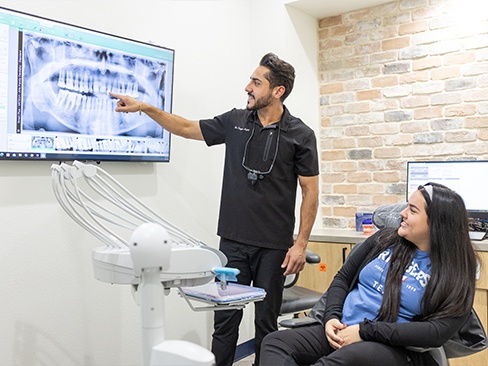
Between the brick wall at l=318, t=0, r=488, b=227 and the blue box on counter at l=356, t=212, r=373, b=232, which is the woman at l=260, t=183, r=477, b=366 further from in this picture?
the brick wall at l=318, t=0, r=488, b=227

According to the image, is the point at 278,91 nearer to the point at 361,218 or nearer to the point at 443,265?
the point at 443,265

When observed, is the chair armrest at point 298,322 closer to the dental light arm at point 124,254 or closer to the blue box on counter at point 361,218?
the dental light arm at point 124,254

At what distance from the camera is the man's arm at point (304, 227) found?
242cm

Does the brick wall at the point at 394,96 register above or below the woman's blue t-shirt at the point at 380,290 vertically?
above

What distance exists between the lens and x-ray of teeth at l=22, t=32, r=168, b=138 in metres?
2.10

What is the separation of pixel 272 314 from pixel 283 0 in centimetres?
217

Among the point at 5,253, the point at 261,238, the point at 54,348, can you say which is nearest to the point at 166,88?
the point at 261,238

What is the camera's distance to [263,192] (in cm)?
240

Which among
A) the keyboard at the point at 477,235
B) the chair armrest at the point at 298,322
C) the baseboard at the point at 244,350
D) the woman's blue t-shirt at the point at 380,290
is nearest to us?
the woman's blue t-shirt at the point at 380,290

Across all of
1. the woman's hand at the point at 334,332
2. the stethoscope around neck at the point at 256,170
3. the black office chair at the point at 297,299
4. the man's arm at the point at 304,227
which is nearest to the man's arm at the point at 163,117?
the stethoscope around neck at the point at 256,170

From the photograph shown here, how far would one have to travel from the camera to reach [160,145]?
267 centimetres

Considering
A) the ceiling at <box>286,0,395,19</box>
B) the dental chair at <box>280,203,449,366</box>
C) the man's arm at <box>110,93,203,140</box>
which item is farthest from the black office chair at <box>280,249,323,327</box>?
the ceiling at <box>286,0,395,19</box>

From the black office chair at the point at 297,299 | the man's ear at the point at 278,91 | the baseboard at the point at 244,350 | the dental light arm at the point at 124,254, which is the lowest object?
the baseboard at the point at 244,350

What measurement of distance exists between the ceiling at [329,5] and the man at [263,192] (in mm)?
1160
